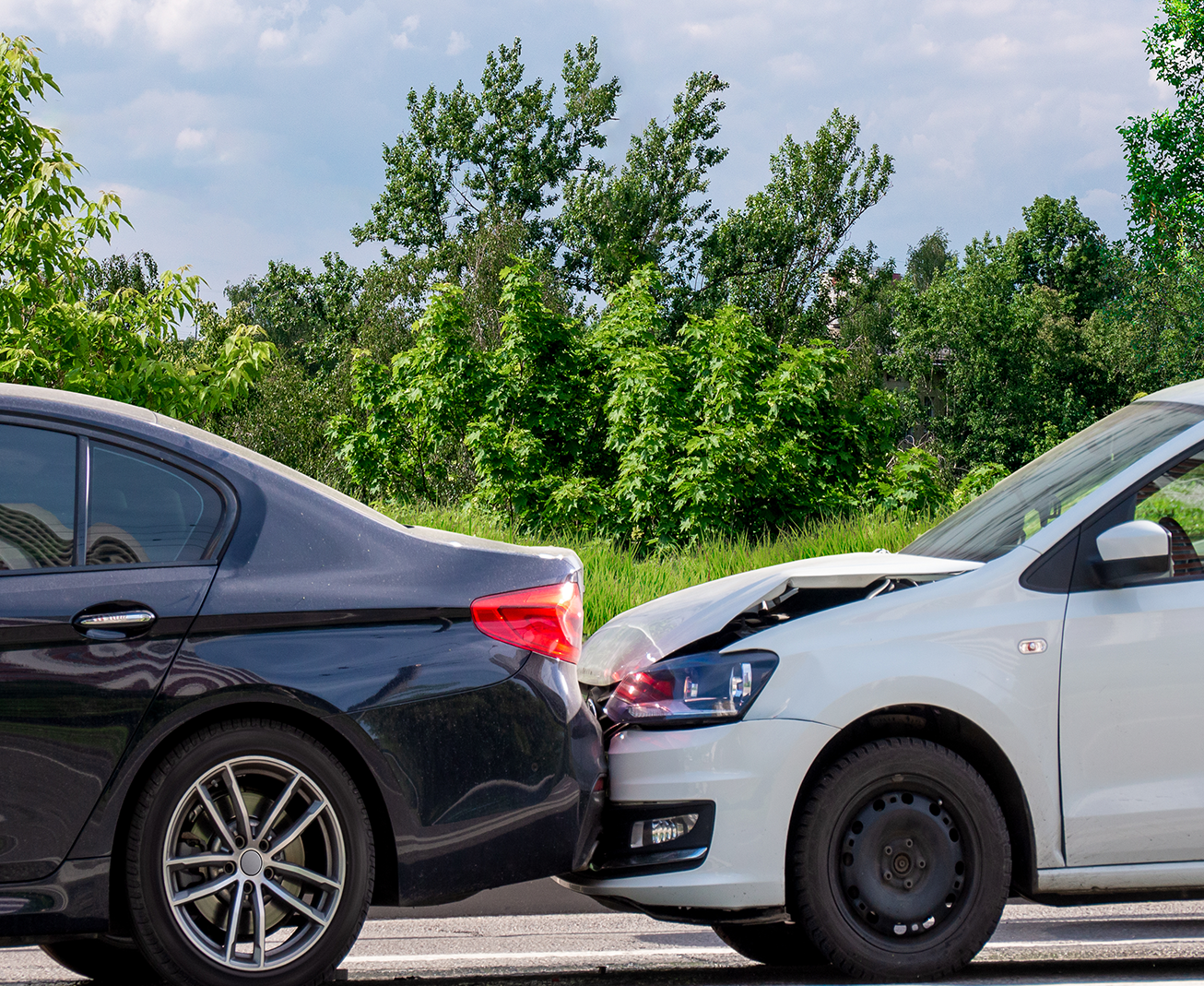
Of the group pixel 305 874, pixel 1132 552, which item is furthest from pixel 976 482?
pixel 305 874

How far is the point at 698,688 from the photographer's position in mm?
4328

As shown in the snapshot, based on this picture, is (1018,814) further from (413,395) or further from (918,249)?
(918,249)

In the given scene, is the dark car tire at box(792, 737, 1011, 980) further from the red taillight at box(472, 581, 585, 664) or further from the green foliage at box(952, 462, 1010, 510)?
the green foliage at box(952, 462, 1010, 510)

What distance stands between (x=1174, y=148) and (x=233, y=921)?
136 ft

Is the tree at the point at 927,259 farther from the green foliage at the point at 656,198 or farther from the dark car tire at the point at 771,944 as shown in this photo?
the dark car tire at the point at 771,944

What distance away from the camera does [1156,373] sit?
49.0 m

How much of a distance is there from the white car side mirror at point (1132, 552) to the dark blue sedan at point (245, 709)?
5.69ft

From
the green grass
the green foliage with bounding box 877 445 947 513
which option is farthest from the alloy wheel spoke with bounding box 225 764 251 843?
the green foliage with bounding box 877 445 947 513

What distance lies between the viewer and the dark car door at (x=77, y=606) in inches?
144

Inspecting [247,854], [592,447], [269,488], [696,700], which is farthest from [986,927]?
[592,447]

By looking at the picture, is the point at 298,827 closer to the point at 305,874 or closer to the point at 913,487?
the point at 305,874

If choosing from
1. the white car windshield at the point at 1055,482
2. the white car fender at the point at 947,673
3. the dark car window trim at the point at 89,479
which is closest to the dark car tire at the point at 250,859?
the dark car window trim at the point at 89,479

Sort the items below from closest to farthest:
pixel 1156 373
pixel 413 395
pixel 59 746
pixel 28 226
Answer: pixel 59 746 → pixel 28 226 → pixel 413 395 → pixel 1156 373

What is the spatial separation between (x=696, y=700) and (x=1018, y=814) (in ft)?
3.60
